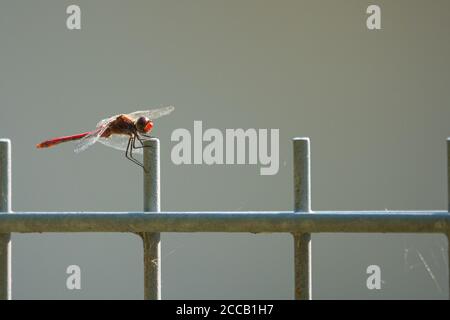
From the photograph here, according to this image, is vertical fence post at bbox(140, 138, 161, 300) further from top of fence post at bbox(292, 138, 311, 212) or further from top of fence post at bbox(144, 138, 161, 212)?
top of fence post at bbox(292, 138, 311, 212)

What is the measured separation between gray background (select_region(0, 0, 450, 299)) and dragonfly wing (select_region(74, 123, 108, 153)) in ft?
7.79

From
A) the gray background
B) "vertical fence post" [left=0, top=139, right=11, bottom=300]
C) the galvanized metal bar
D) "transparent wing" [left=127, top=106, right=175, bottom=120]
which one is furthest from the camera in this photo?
the gray background

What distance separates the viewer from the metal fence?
2062 mm

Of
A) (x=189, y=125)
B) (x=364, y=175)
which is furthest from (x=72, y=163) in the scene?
(x=364, y=175)

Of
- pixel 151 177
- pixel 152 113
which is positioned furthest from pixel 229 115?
pixel 151 177

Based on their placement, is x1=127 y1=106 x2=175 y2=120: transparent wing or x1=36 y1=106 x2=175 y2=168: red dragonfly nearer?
x1=36 y1=106 x2=175 y2=168: red dragonfly

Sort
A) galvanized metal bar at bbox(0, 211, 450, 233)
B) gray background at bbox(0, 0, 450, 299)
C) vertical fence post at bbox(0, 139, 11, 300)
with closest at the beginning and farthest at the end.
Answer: galvanized metal bar at bbox(0, 211, 450, 233) < vertical fence post at bbox(0, 139, 11, 300) < gray background at bbox(0, 0, 450, 299)

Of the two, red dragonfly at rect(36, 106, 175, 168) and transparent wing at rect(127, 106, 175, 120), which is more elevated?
transparent wing at rect(127, 106, 175, 120)

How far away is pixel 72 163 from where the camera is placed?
5.27m

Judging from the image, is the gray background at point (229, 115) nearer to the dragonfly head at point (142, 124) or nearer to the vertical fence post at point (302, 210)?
the dragonfly head at point (142, 124)

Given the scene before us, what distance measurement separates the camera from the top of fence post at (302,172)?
6.83ft

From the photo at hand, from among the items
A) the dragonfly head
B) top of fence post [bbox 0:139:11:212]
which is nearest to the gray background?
the dragonfly head

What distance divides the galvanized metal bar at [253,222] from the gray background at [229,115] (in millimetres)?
2974

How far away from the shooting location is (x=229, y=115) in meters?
5.11
